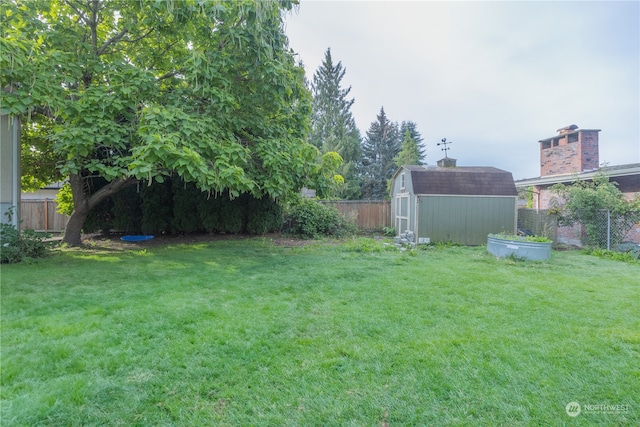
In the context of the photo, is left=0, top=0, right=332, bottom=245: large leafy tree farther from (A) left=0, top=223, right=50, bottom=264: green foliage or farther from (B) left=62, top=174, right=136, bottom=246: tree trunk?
(A) left=0, top=223, right=50, bottom=264: green foliage

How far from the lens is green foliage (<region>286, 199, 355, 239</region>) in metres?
11.2

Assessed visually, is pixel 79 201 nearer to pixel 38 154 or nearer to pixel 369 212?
pixel 38 154

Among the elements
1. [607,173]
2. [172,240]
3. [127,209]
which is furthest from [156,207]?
[607,173]

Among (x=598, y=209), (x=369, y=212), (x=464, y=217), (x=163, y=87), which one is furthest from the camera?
(x=369, y=212)

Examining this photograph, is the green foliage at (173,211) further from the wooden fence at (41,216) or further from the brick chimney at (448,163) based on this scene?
the brick chimney at (448,163)

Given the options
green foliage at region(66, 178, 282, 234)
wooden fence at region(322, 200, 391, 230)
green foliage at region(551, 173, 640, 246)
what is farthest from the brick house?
green foliage at region(66, 178, 282, 234)

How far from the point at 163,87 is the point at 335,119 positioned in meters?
21.4

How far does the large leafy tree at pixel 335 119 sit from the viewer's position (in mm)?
25203

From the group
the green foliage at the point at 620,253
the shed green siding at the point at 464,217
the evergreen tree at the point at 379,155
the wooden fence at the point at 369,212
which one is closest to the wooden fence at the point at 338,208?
the wooden fence at the point at 369,212

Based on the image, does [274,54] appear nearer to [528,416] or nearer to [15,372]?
[15,372]

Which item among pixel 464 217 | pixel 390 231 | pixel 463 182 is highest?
pixel 463 182

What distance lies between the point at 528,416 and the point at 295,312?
7.51 feet

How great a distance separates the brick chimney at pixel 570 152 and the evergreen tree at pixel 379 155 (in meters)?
12.6

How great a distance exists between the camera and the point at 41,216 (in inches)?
514
